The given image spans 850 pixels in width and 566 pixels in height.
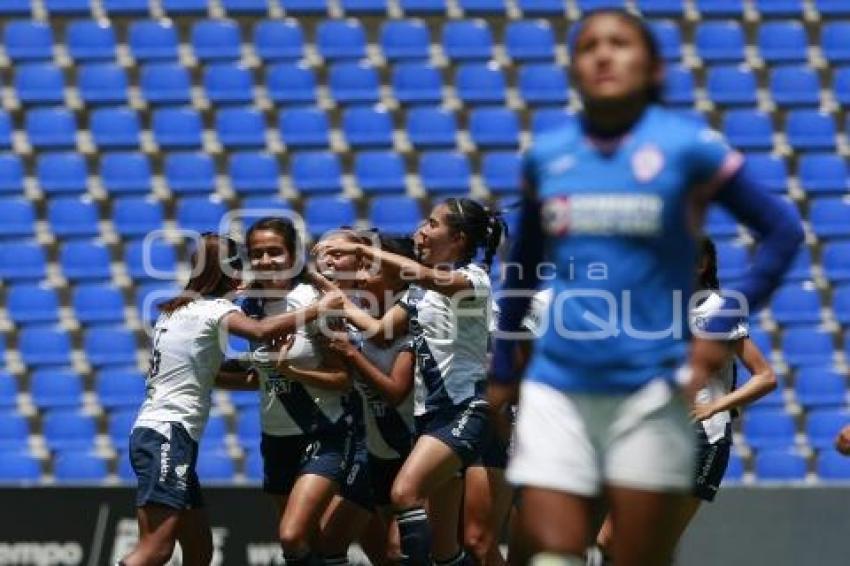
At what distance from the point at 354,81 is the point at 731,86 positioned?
11.6 feet

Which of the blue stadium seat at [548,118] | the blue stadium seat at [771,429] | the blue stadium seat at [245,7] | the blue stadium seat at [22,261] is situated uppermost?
the blue stadium seat at [245,7]

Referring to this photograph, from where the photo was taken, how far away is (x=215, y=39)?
49.3 feet

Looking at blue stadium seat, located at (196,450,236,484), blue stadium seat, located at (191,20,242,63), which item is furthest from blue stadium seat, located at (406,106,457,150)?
blue stadium seat, located at (196,450,236,484)

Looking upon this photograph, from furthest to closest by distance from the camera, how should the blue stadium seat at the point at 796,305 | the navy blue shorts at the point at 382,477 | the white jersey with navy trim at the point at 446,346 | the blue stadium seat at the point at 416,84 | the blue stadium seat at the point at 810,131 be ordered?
the blue stadium seat at the point at 416,84 < the blue stadium seat at the point at 810,131 < the blue stadium seat at the point at 796,305 < the navy blue shorts at the point at 382,477 < the white jersey with navy trim at the point at 446,346

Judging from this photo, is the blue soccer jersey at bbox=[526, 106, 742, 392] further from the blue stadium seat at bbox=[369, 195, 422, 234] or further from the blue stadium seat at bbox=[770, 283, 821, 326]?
the blue stadium seat at bbox=[770, 283, 821, 326]

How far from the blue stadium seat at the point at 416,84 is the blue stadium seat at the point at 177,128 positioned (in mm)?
1858

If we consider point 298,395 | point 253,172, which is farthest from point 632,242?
point 253,172

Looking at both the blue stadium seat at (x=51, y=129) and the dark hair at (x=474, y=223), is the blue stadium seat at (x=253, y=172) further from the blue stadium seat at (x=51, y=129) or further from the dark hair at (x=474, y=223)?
the dark hair at (x=474, y=223)

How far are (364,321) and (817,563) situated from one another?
3845 millimetres

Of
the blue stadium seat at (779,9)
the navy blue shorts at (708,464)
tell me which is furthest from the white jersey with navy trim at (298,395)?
the blue stadium seat at (779,9)

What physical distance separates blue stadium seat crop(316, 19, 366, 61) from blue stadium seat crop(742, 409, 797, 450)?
16.3 ft

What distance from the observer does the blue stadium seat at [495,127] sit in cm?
1465

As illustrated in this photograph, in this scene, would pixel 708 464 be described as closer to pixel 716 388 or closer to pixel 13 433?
pixel 716 388

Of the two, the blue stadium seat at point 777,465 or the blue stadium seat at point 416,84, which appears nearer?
the blue stadium seat at point 777,465
